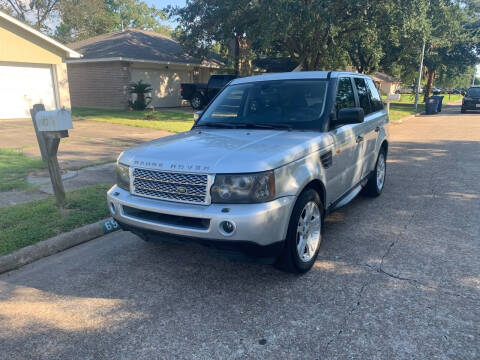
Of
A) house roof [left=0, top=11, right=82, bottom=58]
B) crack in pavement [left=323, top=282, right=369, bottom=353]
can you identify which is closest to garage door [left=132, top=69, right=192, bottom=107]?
house roof [left=0, top=11, right=82, bottom=58]

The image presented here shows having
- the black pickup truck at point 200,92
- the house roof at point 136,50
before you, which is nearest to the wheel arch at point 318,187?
the black pickup truck at point 200,92

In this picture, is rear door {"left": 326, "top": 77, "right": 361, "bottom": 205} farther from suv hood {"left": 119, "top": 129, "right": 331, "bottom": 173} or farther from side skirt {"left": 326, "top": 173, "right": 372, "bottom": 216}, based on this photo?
suv hood {"left": 119, "top": 129, "right": 331, "bottom": 173}

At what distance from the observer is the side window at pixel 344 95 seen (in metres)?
4.53

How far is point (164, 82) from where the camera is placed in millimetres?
24672

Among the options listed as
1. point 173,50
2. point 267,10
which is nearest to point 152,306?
point 267,10

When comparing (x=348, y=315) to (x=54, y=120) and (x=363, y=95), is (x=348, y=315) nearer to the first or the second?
(x=363, y=95)

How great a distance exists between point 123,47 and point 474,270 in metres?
23.6

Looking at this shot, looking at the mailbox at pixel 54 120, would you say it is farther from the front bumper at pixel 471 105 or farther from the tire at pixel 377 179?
the front bumper at pixel 471 105

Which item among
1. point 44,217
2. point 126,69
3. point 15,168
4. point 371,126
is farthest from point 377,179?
point 126,69

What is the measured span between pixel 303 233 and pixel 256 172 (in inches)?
37.9

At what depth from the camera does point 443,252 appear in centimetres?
420

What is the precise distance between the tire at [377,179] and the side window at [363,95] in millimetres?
939

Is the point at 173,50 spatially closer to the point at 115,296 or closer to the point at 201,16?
the point at 201,16

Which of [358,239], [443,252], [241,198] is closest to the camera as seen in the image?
[241,198]
